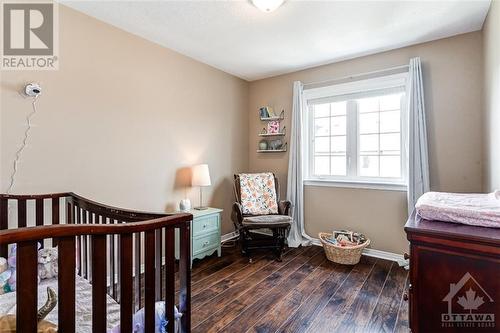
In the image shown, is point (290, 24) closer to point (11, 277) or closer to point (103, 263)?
point (103, 263)

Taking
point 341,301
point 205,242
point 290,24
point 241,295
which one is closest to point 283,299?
point 241,295

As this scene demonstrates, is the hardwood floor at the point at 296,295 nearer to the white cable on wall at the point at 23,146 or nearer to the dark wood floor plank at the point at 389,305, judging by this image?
the dark wood floor plank at the point at 389,305

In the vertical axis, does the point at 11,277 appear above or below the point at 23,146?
below

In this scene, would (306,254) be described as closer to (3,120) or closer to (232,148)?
(232,148)

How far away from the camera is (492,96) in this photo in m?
2.06

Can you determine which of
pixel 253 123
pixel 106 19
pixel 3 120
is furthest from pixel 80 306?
pixel 253 123

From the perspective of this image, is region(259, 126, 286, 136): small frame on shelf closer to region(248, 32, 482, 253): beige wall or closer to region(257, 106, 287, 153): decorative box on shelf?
region(257, 106, 287, 153): decorative box on shelf

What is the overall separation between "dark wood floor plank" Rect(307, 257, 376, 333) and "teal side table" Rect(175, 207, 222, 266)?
144cm

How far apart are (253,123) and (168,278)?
331cm

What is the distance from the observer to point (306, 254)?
3.24 metres

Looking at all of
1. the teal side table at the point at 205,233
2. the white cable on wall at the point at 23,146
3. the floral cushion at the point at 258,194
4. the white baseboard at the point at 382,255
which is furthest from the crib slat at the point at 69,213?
the white baseboard at the point at 382,255

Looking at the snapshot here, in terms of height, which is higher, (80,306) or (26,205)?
(26,205)

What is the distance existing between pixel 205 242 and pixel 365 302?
67.7 inches

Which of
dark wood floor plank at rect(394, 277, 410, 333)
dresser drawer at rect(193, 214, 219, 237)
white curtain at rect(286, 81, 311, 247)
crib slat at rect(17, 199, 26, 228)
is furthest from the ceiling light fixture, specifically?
dark wood floor plank at rect(394, 277, 410, 333)
